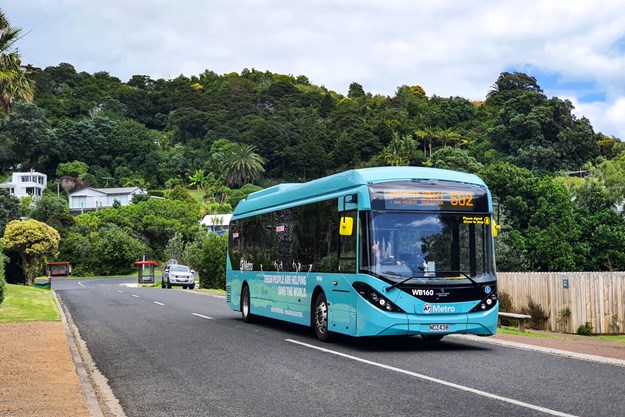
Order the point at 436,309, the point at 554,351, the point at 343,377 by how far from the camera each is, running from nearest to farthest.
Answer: the point at 343,377, the point at 436,309, the point at 554,351

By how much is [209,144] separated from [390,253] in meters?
149

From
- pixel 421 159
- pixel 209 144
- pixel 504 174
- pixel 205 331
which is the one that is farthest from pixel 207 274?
pixel 209 144

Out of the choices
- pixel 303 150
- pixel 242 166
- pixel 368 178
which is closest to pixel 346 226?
pixel 368 178

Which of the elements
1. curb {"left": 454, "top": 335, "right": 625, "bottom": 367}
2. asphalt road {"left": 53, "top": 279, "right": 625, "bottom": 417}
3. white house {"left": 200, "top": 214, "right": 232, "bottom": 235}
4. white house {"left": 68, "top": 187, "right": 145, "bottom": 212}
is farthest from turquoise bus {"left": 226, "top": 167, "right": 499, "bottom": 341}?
white house {"left": 68, "top": 187, "right": 145, "bottom": 212}

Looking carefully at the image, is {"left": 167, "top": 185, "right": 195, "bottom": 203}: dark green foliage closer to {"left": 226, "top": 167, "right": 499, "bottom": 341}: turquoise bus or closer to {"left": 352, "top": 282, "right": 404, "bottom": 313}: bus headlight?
{"left": 226, "top": 167, "right": 499, "bottom": 341}: turquoise bus

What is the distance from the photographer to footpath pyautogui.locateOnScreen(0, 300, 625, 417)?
8.66 meters

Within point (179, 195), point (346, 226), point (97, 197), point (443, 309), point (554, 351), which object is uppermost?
point (97, 197)

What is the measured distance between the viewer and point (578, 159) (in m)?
89.8

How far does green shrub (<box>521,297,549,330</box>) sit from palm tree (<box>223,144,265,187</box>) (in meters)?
116

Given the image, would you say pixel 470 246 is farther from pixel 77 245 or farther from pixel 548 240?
pixel 77 245

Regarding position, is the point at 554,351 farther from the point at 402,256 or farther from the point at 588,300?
the point at 588,300

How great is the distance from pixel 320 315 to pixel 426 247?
9.60 ft

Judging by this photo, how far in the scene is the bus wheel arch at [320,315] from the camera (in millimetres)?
14909

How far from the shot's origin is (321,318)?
15.2 metres
